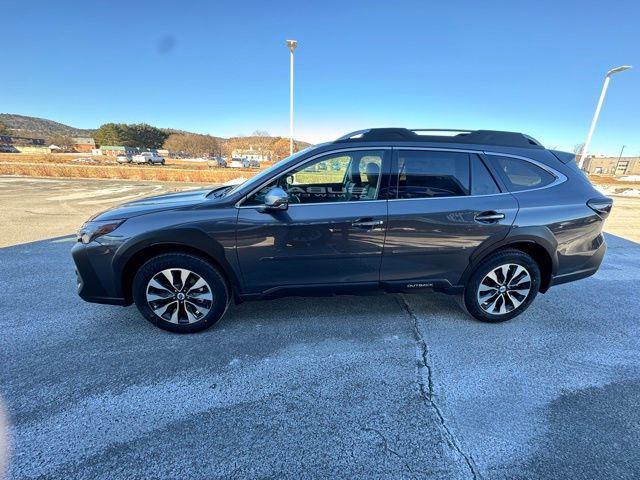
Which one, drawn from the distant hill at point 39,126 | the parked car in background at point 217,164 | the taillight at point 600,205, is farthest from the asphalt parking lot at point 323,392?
the distant hill at point 39,126

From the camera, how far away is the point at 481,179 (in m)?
3.19

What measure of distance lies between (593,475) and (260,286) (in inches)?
102

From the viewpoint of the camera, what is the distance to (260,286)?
3.09 m

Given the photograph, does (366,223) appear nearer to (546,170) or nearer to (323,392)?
(323,392)

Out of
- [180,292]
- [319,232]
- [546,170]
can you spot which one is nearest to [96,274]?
[180,292]

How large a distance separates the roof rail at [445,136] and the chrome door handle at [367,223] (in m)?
0.81

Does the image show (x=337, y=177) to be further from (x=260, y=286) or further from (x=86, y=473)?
(x=86, y=473)

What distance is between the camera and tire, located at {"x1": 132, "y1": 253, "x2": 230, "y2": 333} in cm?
296

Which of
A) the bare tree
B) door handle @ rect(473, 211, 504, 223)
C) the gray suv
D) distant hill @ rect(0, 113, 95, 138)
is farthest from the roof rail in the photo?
distant hill @ rect(0, 113, 95, 138)

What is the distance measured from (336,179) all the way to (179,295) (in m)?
1.92

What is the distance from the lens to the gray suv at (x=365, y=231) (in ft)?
9.61

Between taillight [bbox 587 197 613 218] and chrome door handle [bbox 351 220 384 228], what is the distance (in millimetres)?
2243

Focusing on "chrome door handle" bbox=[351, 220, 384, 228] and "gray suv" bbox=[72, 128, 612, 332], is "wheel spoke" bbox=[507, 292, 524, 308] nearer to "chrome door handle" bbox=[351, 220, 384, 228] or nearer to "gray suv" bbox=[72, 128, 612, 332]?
"gray suv" bbox=[72, 128, 612, 332]

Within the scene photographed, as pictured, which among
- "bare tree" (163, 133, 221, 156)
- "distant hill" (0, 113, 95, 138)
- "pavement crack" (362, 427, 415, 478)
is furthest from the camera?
"distant hill" (0, 113, 95, 138)
